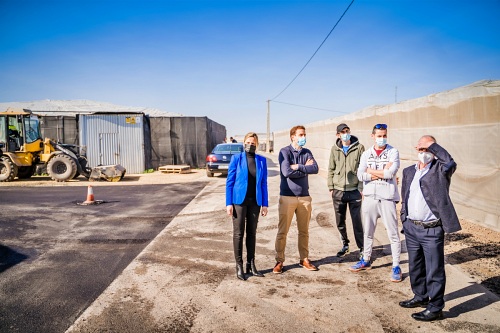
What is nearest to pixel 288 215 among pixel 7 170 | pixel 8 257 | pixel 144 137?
pixel 8 257

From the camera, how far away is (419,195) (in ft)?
10.8

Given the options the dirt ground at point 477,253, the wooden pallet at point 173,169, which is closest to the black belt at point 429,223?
the dirt ground at point 477,253

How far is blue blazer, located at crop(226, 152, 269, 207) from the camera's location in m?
4.14

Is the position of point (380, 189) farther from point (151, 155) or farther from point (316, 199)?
point (151, 155)

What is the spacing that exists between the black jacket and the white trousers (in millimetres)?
886

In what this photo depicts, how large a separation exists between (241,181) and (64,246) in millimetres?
3510

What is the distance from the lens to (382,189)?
4.09 meters

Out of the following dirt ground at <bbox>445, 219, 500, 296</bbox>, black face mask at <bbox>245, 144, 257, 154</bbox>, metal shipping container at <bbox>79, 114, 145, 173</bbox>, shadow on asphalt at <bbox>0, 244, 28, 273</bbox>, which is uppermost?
metal shipping container at <bbox>79, 114, 145, 173</bbox>

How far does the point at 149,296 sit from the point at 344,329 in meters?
2.09

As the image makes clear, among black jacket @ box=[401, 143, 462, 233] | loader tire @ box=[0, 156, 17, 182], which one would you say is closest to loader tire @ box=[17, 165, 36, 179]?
loader tire @ box=[0, 156, 17, 182]

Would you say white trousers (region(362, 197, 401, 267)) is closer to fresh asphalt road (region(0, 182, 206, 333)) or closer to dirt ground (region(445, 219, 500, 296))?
dirt ground (region(445, 219, 500, 296))

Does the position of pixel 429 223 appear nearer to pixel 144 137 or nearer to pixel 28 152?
pixel 28 152

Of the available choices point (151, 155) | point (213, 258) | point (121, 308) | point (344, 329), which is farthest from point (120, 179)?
point (344, 329)

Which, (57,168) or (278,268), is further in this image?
(57,168)
